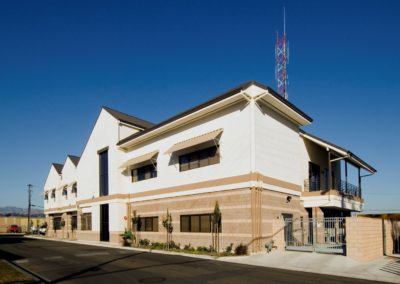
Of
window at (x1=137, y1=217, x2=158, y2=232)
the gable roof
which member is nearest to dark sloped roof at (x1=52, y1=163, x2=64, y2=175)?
window at (x1=137, y1=217, x2=158, y2=232)

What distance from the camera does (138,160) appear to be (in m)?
32.6

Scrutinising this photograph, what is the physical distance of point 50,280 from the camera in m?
14.0

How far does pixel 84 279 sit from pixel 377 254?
1471 centimetres

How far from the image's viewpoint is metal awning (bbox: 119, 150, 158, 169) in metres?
31.3

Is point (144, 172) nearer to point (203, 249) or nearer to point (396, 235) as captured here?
point (203, 249)

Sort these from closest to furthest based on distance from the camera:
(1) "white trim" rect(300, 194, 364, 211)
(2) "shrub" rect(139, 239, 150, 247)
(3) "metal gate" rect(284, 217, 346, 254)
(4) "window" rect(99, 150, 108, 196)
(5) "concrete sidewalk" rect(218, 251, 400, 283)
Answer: (5) "concrete sidewalk" rect(218, 251, 400, 283) → (3) "metal gate" rect(284, 217, 346, 254) → (1) "white trim" rect(300, 194, 364, 211) → (2) "shrub" rect(139, 239, 150, 247) → (4) "window" rect(99, 150, 108, 196)

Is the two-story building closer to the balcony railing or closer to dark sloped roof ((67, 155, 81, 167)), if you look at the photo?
the balcony railing

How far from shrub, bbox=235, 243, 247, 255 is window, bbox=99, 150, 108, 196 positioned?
19.3 metres

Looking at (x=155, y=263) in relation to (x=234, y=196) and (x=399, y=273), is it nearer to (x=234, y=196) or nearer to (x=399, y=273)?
(x=234, y=196)

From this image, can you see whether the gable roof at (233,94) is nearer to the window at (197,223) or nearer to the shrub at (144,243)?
the window at (197,223)

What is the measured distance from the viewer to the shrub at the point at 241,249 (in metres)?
21.8

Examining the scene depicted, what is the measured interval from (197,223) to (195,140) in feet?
19.6

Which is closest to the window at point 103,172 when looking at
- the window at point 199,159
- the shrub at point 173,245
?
the shrub at point 173,245

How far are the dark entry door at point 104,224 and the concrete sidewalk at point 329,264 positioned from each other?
1926 cm
